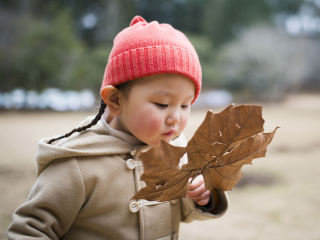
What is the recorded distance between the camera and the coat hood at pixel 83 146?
36.2 inches

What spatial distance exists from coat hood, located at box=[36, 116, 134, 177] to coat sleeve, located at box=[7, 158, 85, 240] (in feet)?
0.10

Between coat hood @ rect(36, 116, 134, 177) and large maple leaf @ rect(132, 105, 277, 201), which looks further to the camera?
coat hood @ rect(36, 116, 134, 177)

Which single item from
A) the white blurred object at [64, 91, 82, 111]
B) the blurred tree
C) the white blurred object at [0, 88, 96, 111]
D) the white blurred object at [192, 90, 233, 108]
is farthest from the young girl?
the blurred tree

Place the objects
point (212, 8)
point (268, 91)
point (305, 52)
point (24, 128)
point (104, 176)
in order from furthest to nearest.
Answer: point (212, 8) → point (305, 52) → point (268, 91) → point (24, 128) → point (104, 176)

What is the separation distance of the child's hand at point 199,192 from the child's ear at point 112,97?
35 centimetres

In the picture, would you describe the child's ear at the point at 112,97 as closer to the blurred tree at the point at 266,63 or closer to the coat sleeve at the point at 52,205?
the coat sleeve at the point at 52,205

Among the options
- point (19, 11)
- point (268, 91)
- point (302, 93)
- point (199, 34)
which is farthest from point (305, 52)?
point (19, 11)

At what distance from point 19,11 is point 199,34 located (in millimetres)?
10343

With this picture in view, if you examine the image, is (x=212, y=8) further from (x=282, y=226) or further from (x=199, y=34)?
(x=282, y=226)

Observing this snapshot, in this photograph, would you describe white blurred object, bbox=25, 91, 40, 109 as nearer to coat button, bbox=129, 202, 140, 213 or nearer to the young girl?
the young girl

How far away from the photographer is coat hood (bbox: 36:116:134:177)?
3.01 ft

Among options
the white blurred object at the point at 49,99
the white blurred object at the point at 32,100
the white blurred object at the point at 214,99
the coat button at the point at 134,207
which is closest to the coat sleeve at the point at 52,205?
the coat button at the point at 134,207

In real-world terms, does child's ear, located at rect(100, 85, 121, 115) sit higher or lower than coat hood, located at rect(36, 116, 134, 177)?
higher

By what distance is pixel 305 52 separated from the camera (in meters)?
15.1
